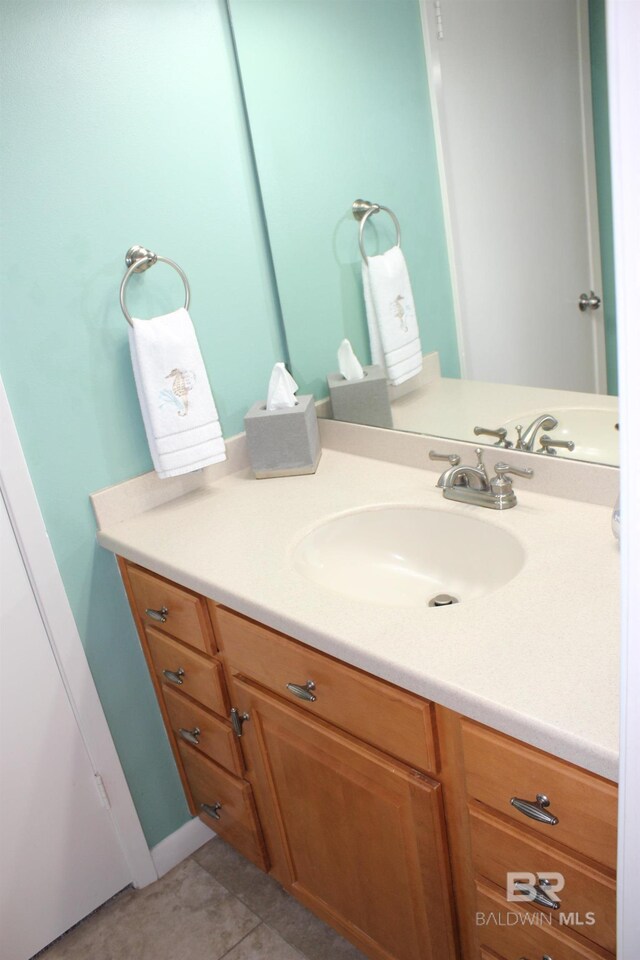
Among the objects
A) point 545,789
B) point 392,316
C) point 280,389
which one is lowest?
point 545,789

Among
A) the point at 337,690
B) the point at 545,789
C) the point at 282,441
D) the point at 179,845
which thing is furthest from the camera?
the point at 179,845

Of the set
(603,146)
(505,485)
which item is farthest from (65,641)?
(603,146)

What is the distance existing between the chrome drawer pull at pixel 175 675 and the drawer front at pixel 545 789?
0.79m

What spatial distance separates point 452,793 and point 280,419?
0.93 meters

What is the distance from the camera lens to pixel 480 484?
60.6 inches

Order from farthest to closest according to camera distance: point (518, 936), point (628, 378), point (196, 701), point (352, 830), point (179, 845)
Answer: point (179, 845) < point (196, 701) < point (352, 830) < point (518, 936) < point (628, 378)

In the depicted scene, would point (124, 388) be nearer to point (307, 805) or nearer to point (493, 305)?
point (493, 305)

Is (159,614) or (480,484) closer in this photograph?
(480,484)

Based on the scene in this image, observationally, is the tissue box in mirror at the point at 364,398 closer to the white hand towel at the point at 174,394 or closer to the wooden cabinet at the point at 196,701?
the white hand towel at the point at 174,394

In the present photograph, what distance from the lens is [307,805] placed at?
1.46 m

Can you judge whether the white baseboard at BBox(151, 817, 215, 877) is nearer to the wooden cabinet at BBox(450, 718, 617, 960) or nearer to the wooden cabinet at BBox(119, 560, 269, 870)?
the wooden cabinet at BBox(119, 560, 269, 870)

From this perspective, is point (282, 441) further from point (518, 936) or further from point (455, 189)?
point (518, 936)

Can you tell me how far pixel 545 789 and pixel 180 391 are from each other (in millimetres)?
1078

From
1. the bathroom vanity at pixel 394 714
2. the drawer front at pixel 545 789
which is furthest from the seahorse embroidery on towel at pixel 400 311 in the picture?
the drawer front at pixel 545 789
